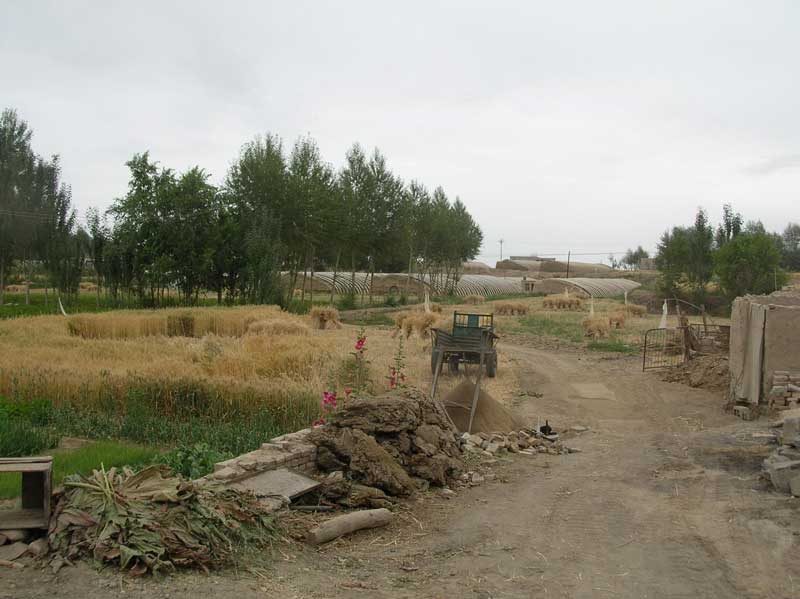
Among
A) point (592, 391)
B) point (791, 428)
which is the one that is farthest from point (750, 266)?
point (791, 428)

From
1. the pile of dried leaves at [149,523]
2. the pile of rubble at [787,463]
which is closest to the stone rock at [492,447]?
the pile of rubble at [787,463]

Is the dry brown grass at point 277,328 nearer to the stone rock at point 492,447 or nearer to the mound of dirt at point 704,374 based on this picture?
the mound of dirt at point 704,374

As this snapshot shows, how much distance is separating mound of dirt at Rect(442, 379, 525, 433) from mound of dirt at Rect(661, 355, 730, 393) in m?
6.41

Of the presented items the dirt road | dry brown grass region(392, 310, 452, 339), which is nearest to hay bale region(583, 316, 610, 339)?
dry brown grass region(392, 310, 452, 339)

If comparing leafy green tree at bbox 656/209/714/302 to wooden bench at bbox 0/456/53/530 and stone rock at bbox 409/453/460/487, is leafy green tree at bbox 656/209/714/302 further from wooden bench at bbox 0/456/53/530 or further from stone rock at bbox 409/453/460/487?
wooden bench at bbox 0/456/53/530

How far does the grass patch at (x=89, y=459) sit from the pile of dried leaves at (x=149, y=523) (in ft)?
5.88

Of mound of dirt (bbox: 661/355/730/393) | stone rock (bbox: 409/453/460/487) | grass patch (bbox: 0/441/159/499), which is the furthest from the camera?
mound of dirt (bbox: 661/355/730/393)

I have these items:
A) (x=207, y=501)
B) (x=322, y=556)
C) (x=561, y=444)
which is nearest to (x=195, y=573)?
(x=207, y=501)

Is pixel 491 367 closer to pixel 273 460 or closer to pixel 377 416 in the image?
pixel 377 416

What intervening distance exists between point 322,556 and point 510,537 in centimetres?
173

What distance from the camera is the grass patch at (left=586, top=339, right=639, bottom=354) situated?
23.7 m

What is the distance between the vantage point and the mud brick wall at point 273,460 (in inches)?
274

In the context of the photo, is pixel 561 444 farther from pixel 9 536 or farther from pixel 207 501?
pixel 9 536

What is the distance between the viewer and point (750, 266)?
39.1 meters
